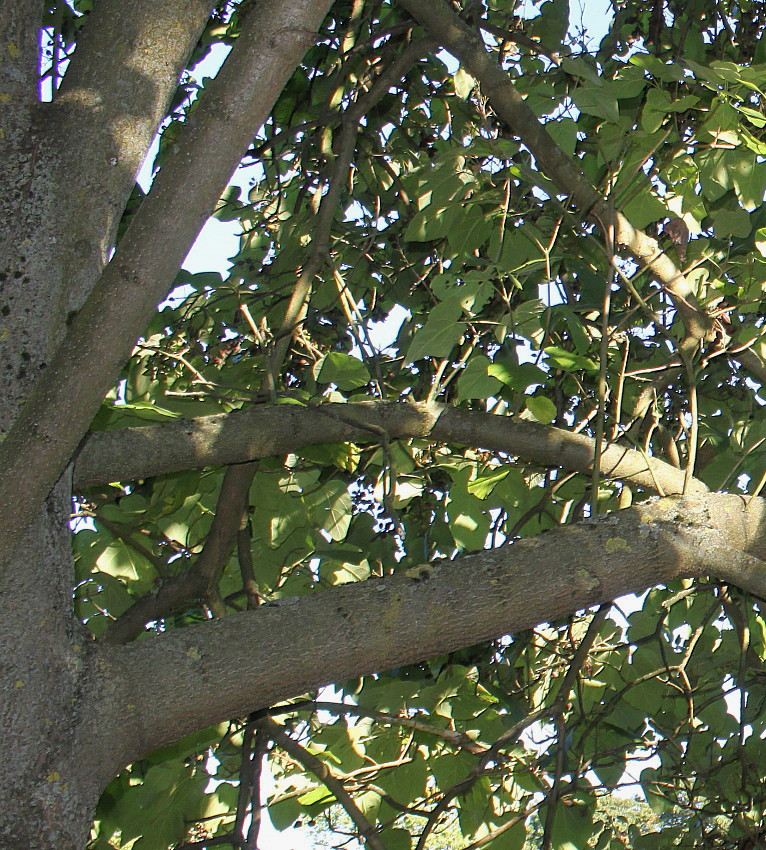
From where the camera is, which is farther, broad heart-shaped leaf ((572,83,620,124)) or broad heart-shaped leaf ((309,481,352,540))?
broad heart-shaped leaf ((309,481,352,540))

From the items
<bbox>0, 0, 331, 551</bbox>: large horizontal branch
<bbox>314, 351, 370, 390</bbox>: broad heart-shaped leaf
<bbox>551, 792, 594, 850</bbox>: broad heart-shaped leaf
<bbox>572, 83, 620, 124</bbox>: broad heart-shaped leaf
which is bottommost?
<bbox>551, 792, 594, 850</bbox>: broad heart-shaped leaf

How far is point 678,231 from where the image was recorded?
1851 mm

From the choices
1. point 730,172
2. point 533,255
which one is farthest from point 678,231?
point 533,255

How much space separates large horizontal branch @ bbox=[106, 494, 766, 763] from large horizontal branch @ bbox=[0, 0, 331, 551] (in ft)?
0.85

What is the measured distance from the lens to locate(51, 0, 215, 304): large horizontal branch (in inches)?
50.7

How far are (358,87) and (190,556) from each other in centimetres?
129

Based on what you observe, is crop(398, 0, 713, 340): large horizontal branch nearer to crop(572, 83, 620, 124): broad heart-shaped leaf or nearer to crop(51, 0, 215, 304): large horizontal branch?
crop(572, 83, 620, 124): broad heart-shaped leaf

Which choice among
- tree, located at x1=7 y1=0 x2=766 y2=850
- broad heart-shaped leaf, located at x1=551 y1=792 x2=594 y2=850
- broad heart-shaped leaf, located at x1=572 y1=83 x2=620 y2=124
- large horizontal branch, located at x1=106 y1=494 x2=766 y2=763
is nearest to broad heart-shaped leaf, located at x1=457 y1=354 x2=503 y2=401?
tree, located at x1=7 y1=0 x2=766 y2=850

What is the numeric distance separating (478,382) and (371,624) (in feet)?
2.02

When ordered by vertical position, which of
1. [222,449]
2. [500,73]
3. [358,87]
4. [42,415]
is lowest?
[42,415]

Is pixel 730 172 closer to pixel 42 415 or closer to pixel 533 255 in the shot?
pixel 533 255

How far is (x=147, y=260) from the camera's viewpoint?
1.02 metres

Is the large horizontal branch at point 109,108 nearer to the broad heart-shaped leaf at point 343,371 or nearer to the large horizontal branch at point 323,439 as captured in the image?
the large horizontal branch at point 323,439

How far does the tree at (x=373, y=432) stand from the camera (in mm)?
1076
